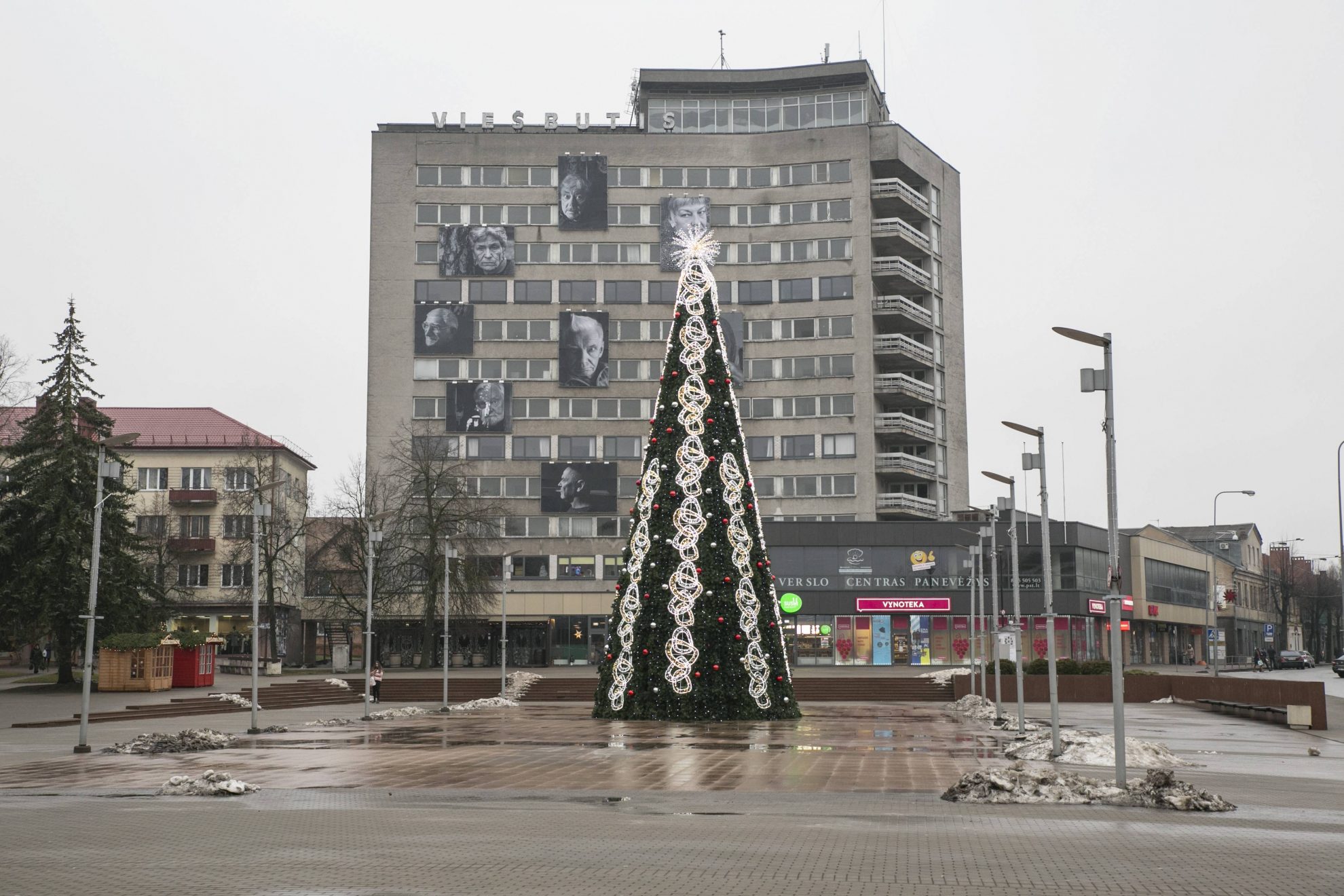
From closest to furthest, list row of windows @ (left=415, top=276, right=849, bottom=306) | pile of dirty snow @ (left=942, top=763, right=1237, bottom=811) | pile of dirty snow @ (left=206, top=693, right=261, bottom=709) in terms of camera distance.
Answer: pile of dirty snow @ (left=942, top=763, right=1237, bottom=811)
pile of dirty snow @ (left=206, top=693, right=261, bottom=709)
row of windows @ (left=415, top=276, right=849, bottom=306)

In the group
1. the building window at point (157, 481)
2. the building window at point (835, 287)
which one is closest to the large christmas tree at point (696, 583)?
the building window at point (835, 287)

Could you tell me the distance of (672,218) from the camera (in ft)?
296

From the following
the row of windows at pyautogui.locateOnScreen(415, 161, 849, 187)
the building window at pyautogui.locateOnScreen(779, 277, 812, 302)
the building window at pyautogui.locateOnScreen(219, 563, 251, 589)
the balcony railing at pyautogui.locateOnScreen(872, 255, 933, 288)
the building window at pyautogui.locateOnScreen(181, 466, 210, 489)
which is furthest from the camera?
the building window at pyautogui.locateOnScreen(181, 466, 210, 489)

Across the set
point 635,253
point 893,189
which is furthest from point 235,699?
point 893,189

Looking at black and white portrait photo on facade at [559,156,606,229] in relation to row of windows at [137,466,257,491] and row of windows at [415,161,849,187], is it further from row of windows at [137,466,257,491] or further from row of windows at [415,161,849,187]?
row of windows at [137,466,257,491]

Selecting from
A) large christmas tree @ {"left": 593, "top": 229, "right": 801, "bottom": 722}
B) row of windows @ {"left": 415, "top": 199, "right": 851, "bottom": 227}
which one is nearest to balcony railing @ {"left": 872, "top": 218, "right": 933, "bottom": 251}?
row of windows @ {"left": 415, "top": 199, "right": 851, "bottom": 227}

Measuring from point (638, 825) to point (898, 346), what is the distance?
74939 millimetres

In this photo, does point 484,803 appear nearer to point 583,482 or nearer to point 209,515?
point 583,482

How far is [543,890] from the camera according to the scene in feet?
38.4

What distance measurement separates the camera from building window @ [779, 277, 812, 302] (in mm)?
90250

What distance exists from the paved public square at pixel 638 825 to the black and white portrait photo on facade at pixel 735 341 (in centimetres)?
6075

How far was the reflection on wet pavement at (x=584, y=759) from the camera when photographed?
21.5m

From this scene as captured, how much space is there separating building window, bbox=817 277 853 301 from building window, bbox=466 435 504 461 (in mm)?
Answer: 23088

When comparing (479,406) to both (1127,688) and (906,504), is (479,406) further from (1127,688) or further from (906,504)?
(1127,688)
